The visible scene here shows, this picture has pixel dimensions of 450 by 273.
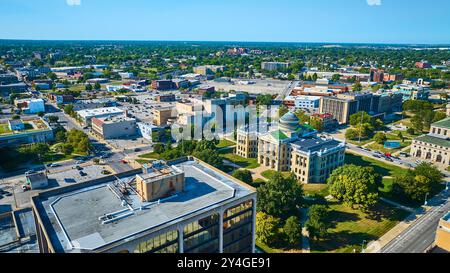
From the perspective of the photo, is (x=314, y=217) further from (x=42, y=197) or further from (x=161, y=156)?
(x=161, y=156)

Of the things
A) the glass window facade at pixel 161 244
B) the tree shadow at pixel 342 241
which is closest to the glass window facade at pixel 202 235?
the glass window facade at pixel 161 244

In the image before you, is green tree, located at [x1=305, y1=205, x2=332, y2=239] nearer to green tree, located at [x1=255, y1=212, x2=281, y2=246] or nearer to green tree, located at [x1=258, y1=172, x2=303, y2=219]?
green tree, located at [x1=258, y1=172, x2=303, y2=219]

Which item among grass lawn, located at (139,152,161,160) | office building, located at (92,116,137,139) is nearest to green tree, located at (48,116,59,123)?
office building, located at (92,116,137,139)

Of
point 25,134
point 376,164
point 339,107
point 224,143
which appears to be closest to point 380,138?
point 376,164

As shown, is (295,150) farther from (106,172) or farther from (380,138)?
(106,172)

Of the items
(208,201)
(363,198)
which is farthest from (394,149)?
(208,201)
